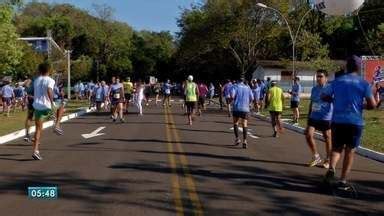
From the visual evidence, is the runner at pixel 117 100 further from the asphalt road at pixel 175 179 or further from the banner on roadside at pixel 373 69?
the banner on roadside at pixel 373 69

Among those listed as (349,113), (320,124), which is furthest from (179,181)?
(320,124)

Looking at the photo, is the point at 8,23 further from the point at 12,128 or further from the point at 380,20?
the point at 380,20

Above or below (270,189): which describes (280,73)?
above

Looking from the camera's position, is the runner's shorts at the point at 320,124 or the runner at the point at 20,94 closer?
the runner's shorts at the point at 320,124

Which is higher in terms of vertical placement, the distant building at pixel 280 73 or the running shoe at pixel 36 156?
the distant building at pixel 280 73

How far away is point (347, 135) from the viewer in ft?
32.1

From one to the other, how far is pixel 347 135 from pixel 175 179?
9.30 ft

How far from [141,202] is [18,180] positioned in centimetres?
275

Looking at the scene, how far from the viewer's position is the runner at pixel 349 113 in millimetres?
9742

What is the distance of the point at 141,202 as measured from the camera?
28.9ft

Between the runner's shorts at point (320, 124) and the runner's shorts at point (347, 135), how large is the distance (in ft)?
8.08

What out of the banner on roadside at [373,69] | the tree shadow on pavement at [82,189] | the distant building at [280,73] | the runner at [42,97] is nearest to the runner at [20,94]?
the banner on roadside at [373,69]

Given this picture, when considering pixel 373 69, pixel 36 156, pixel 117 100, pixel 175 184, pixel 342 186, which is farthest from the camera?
pixel 373 69

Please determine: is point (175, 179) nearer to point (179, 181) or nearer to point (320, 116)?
point (179, 181)
